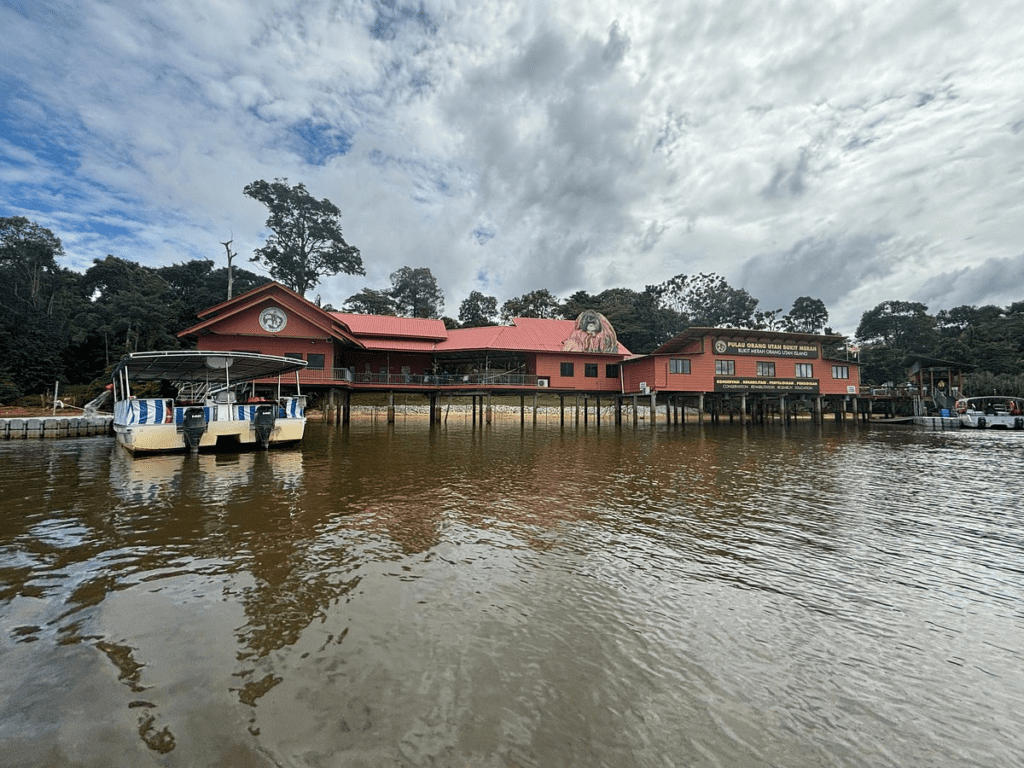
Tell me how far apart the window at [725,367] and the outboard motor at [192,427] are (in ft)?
106

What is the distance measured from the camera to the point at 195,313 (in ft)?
132

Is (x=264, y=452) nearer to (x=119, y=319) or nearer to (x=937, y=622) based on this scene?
(x=937, y=622)

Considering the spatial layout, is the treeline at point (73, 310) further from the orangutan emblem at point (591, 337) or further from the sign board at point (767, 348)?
the sign board at point (767, 348)

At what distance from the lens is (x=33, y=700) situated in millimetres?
2996

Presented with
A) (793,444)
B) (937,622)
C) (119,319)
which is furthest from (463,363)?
(937,622)

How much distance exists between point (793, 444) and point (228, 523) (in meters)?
22.5

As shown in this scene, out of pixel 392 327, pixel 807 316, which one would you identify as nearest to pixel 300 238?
pixel 392 327

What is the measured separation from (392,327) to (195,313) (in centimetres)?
1998

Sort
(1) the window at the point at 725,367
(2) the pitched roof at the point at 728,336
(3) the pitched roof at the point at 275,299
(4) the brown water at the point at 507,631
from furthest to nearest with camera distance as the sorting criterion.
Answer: (1) the window at the point at 725,367
(2) the pitched roof at the point at 728,336
(3) the pitched roof at the point at 275,299
(4) the brown water at the point at 507,631

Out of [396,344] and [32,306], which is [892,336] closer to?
[396,344]

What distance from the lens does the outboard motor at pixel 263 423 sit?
16219mm

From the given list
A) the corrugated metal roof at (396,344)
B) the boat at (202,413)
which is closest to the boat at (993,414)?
the corrugated metal roof at (396,344)

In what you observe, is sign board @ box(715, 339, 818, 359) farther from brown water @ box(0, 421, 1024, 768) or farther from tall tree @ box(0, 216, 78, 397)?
tall tree @ box(0, 216, 78, 397)

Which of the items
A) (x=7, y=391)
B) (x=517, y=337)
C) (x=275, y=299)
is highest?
(x=275, y=299)
